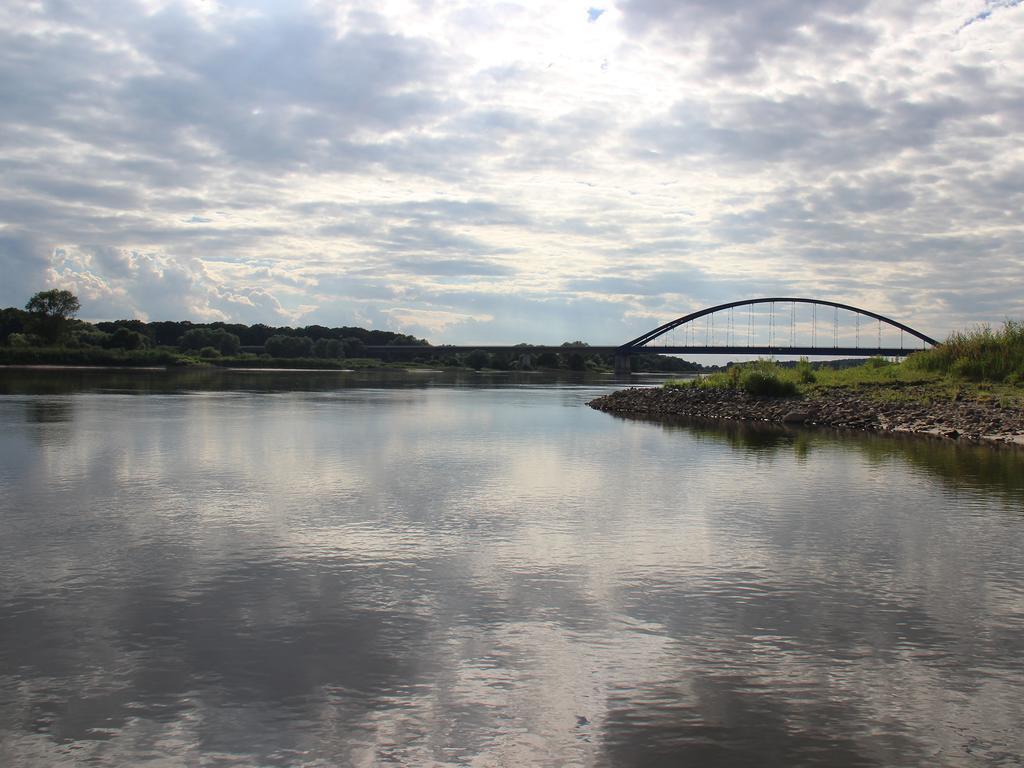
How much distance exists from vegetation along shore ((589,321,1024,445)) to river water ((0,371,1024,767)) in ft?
42.8

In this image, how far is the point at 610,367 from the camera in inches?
7431

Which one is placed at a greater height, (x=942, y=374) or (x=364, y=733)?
(x=942, y=374)

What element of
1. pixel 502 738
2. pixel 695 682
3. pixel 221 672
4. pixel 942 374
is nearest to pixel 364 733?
pixel 502 738

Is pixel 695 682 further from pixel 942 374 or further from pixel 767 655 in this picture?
pixel 942 374

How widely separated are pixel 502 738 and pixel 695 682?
1.80 metres

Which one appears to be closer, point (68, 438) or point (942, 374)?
point (68, 438)

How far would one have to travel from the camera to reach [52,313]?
144 meters

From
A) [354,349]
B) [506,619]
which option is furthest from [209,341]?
[506,619]

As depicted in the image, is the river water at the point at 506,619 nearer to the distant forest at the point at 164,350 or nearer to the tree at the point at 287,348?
the distant forest at the point at 164,350

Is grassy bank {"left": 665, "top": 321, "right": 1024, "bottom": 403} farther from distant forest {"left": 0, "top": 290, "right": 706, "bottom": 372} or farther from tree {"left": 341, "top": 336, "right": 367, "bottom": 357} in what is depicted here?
tree {"left": 341, "top": 336, "right": 367, "bottom": 357}

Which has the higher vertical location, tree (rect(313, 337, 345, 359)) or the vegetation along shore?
tree (rect(313, 337, 345, 359))

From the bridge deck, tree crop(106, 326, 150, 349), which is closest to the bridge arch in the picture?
the bridge deck

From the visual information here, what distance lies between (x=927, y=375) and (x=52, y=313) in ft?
469

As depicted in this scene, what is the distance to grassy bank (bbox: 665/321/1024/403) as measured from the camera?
1371 inches
